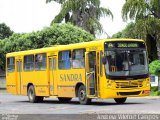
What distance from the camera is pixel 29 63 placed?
3020cm

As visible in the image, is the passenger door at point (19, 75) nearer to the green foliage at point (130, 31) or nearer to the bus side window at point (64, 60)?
the bus side window at point (64, 60)

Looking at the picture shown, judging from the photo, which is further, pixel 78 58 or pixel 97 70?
pixel 78 58

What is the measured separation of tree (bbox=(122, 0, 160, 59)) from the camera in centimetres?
4319

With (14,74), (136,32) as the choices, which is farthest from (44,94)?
(136,32)

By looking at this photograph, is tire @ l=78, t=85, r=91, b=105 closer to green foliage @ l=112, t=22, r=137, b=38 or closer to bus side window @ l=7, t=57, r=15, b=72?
bus side window @ l=7, t=57, r=15, b=72

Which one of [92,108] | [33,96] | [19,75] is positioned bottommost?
[92,108]

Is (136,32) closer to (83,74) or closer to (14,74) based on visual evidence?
(14,74)

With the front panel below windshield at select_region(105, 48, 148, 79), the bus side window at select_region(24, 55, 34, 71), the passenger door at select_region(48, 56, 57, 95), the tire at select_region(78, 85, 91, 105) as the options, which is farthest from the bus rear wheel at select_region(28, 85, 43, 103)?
the front panel below windshield at select_region(105, 48, 148, 79)

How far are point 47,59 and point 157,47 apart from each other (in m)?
18.3

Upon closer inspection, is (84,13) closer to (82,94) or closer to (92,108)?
(82,94)

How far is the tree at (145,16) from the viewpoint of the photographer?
43188 millimetres

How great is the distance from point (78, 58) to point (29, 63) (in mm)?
5905

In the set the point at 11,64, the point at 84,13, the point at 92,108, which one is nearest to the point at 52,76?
the point at 11,64

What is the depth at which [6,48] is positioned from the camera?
63969mm
